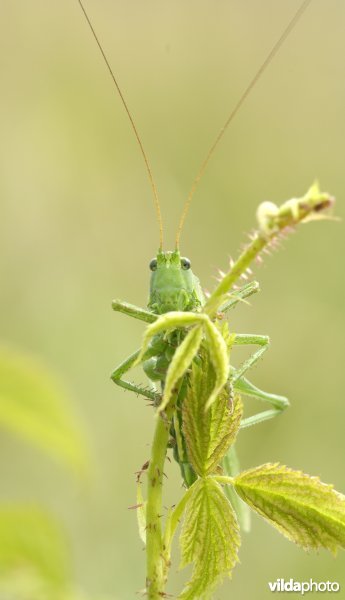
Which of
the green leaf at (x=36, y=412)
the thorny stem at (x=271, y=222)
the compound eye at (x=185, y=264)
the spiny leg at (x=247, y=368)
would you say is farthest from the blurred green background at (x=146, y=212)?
the green leaf at (x=36, y=412)

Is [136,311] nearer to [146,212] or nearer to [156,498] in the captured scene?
[156,498]

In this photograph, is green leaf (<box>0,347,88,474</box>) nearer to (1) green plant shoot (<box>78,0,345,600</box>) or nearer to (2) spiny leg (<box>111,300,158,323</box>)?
(1) green plant shoot (<box>78,0,345,600</box>)

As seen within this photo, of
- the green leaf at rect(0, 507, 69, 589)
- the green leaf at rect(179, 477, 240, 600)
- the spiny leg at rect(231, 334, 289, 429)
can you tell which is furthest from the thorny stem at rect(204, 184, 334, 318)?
the spiny leg at rect(231, 334, 289, 429)

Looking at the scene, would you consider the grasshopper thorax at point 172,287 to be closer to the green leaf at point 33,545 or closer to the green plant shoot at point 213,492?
the green plant shoot at point 213,492

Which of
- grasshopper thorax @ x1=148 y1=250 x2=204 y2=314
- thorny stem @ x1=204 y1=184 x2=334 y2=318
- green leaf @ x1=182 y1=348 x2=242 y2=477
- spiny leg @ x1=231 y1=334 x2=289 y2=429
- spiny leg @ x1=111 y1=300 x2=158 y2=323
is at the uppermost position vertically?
grasshopper thorax @ x1=148 y1=250 x2=204 y2=314

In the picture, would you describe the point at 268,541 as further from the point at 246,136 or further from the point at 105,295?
the point at 246,136
